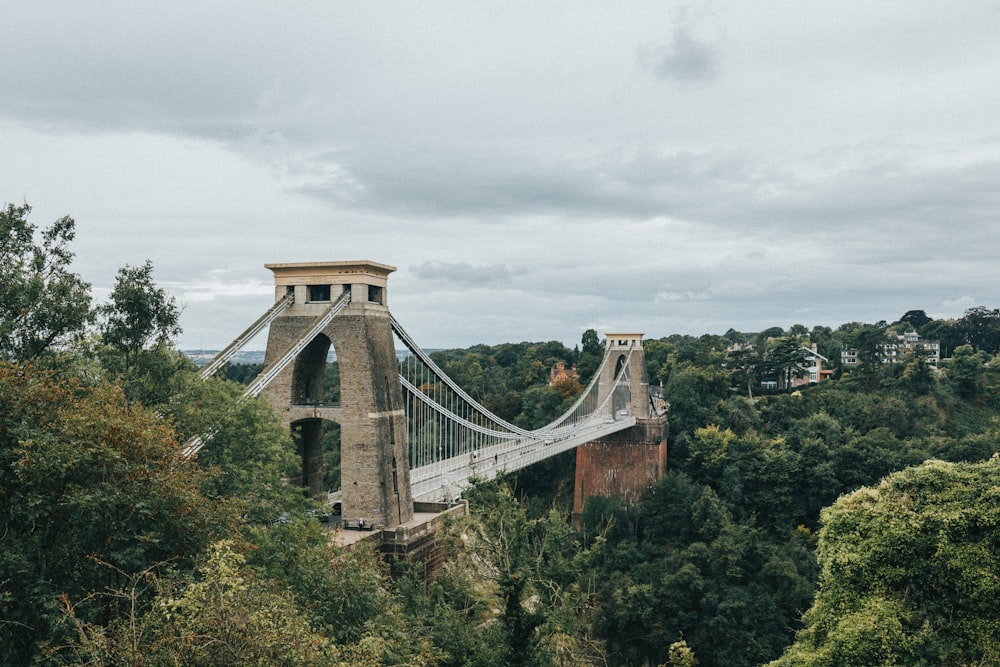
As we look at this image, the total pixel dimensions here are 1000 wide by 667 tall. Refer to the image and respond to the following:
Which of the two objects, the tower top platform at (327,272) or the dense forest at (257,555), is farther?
the tower top platform at (327,272)

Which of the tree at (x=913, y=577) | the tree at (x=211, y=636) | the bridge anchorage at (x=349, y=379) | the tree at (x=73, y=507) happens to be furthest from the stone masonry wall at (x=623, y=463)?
the tree at (x=211, y=636)

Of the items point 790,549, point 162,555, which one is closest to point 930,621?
point 162,555

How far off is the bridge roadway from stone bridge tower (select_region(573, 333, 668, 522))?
955mm

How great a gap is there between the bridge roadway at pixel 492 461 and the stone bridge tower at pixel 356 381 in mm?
1629

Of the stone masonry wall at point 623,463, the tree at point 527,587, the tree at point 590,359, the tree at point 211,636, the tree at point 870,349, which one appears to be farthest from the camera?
the tree at point 590,359

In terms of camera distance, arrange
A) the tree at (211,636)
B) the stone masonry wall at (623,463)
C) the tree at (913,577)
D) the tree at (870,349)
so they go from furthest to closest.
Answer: the tree at (870,349)
the stone masonry wall at (623,463)
the tree at (913,577)
the tree at (211,636)

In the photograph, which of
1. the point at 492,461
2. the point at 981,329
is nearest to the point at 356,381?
the point at 492,461

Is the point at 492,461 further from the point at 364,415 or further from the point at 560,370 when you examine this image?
the point at 560,370

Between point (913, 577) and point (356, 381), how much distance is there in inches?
461

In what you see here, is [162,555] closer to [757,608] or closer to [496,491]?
[496,491]

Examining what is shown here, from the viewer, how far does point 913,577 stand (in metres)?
14.1

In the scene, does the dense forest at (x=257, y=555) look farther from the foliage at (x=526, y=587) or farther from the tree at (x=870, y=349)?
the tree at (x=870, y=349)

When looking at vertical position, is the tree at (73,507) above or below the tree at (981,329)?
below

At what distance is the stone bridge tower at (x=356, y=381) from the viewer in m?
16.3
